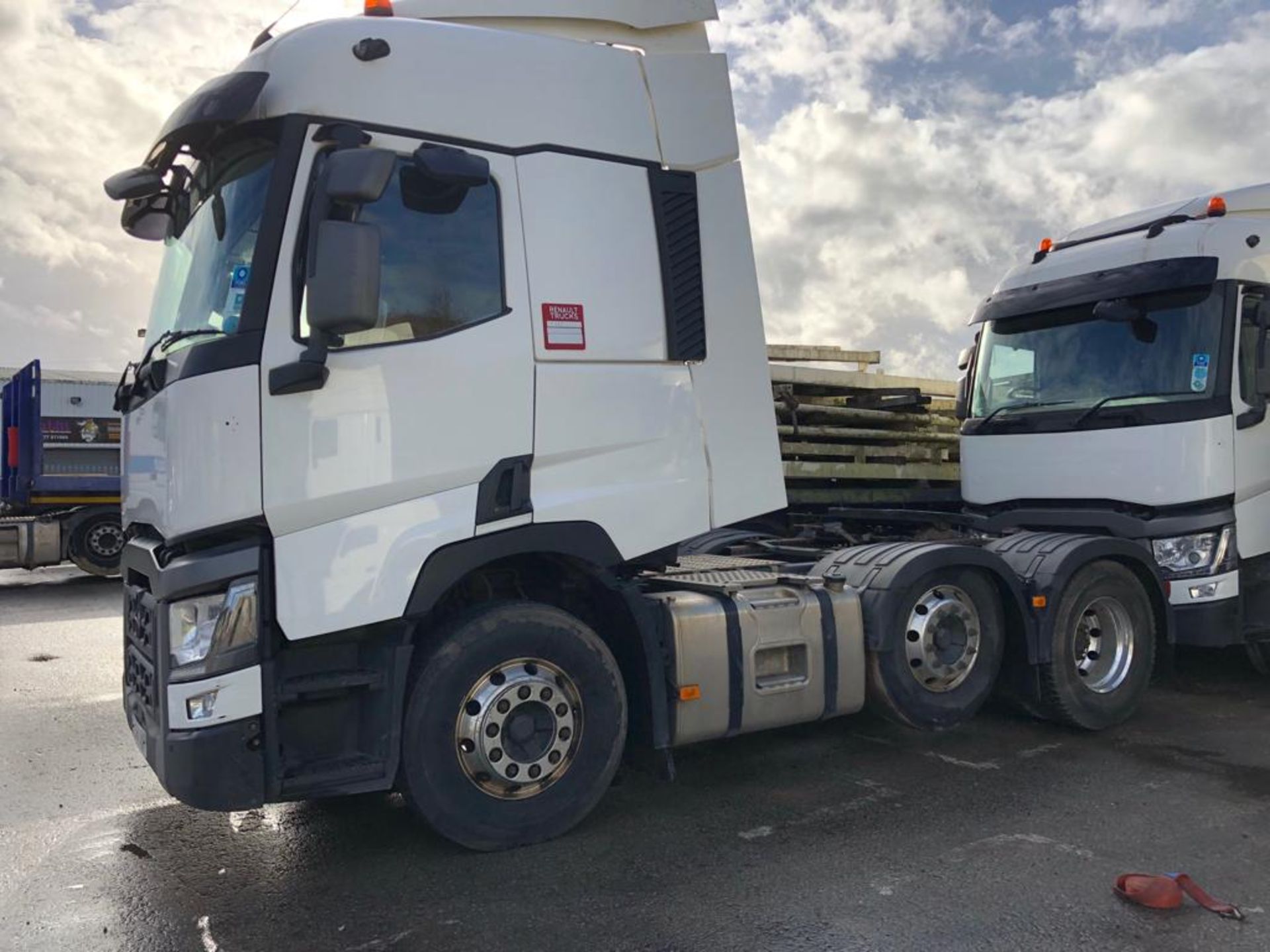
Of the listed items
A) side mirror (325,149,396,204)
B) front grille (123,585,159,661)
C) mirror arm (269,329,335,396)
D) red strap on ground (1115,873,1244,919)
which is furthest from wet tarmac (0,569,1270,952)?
A: side mirror (325,149,396,204)

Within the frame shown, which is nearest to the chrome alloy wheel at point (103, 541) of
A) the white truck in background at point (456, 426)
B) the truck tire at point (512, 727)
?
the white truck in background at point (456, 426)

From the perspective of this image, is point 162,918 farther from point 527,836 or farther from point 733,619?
point 733,619

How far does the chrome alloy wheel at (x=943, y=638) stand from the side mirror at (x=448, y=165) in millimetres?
3187

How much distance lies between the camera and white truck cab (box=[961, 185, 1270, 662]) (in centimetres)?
630

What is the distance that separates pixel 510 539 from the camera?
4.10 metres

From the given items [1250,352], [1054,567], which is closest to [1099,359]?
[1250,352]

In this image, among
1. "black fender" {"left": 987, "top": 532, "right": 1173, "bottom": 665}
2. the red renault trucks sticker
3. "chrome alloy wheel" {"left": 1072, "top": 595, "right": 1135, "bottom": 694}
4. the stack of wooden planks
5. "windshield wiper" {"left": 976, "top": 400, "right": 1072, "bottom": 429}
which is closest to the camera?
the red renault trucks sticker

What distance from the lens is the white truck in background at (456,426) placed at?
367 cm

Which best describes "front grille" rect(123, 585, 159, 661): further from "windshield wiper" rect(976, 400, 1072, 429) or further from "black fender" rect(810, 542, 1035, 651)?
"windshield wiper" rect(976, 400, 1072, 429)

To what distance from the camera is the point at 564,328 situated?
4.27 meters

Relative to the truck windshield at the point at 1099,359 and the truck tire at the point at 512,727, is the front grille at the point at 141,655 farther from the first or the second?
the truck windshield at the point at 1099,359

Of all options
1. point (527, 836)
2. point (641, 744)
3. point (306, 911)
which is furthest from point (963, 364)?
point (306, 911)

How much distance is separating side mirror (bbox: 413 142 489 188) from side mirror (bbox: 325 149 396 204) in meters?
0.23

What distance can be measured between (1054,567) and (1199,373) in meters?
1.70
